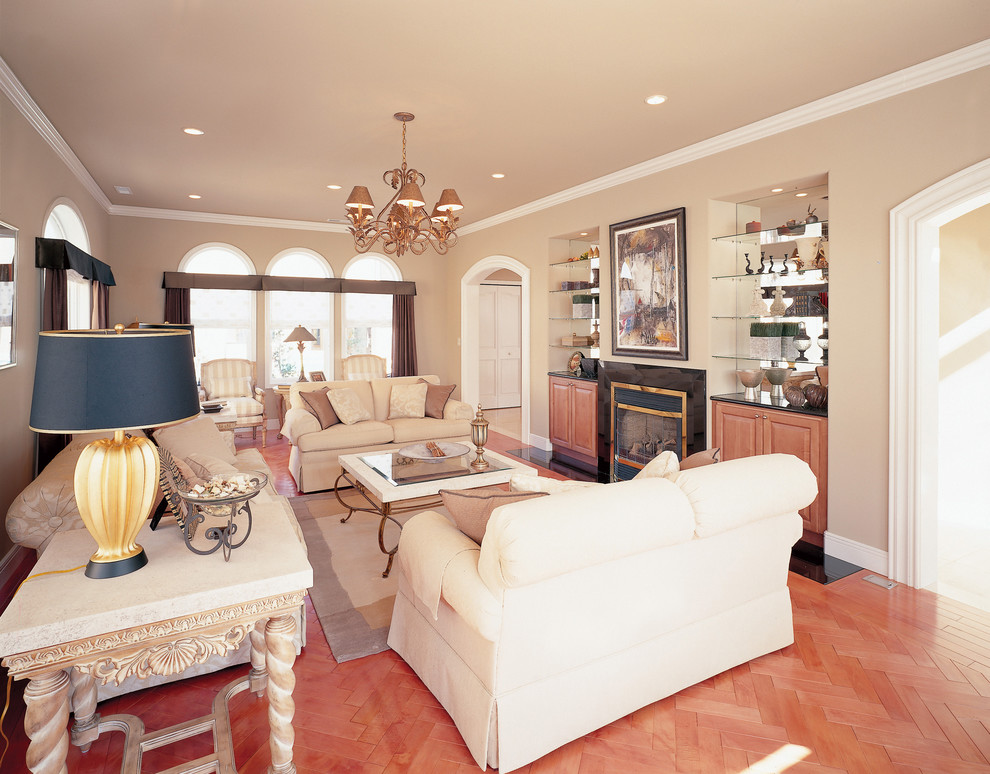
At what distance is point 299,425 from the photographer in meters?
5.12

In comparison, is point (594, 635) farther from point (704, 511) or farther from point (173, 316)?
point (173, 316)

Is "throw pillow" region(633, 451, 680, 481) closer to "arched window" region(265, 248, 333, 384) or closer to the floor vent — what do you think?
the floor vent

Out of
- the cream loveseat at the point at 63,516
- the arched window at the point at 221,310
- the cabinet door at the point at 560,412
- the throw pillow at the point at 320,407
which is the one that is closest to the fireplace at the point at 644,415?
the cabinet door at the point at 560,412

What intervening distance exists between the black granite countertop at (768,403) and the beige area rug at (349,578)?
2.60 meters

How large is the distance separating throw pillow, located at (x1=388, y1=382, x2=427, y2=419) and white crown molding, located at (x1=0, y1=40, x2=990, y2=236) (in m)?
2.51

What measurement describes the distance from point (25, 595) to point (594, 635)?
1.69 m

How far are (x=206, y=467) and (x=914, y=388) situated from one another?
3.76 meters

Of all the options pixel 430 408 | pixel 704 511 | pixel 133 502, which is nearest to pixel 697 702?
pixel 704 511

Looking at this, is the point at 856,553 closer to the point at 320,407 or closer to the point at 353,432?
the point at 353,432

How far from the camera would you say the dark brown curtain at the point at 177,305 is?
7199mm

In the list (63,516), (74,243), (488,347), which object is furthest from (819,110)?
(488,347)

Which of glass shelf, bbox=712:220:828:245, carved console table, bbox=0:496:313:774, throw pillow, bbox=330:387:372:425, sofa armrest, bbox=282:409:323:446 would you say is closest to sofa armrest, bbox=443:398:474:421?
throw pillow, bbox=330:387:372:425

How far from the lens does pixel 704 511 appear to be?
2.12 m

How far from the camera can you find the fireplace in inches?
183
